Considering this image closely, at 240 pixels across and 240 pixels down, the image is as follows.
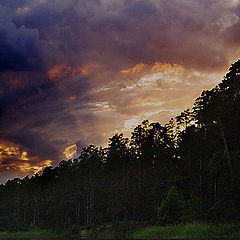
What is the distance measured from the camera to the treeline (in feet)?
138

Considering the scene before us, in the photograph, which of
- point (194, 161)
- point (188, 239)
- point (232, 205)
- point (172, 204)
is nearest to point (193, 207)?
point (172, 204)

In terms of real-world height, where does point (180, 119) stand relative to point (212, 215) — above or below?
above

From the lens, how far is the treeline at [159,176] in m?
42.2

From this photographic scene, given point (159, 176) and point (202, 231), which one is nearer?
point (202, 231)

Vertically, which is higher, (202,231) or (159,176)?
(159,176)

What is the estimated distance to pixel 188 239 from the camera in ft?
103

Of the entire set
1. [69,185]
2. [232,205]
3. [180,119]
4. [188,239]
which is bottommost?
[188,239]

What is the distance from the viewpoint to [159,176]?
6525cm

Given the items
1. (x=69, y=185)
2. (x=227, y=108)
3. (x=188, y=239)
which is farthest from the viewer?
(x=69, y=185)

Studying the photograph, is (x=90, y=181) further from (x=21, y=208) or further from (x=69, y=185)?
Answer: (x=21, y=208)

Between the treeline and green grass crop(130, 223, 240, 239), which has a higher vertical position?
the treeline

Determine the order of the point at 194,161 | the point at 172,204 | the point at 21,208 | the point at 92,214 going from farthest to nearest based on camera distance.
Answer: the point at 21,208, the point at 92,214, the point at 194,161, the point at 172,204

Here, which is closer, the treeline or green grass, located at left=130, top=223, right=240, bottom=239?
green grass, located at left=130, top=223, right=240, bottom=239

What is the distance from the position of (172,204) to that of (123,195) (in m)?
25.2
